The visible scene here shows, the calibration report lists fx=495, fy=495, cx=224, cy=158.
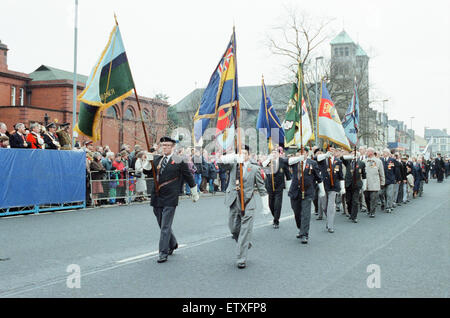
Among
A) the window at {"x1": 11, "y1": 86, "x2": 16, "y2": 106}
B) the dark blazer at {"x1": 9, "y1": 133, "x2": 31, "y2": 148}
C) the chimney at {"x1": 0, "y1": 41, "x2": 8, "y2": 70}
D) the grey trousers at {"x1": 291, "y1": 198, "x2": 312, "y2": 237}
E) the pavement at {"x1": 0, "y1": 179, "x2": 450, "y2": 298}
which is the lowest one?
the pavement at {"x1": 0, "y1": 179, "x2": 450, "y2": 298}

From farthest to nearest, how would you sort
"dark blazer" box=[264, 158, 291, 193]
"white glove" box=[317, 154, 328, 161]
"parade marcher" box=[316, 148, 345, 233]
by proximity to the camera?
1. "dark blazer" box=[264, 158, 291, 193]
2. "parade marcher" box=[316, 148, 345, 233]
3. "white glove" box=[317, 154, 328, 161]

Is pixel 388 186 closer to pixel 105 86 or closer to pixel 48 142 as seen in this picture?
pixel 48 142

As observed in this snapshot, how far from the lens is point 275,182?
1207cm

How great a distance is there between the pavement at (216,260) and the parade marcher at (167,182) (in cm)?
63

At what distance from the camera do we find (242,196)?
300 inches

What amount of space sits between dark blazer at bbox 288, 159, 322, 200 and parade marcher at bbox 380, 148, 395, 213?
274 inches

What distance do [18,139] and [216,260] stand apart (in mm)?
8705

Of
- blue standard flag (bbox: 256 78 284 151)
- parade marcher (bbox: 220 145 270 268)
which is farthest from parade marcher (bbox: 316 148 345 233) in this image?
parade marcher (bbox: 220 145 270 268)

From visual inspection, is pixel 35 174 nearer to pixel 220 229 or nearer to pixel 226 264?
pixel 220 229

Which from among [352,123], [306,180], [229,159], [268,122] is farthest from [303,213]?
[268,122]

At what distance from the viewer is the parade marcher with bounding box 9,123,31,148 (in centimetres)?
1385

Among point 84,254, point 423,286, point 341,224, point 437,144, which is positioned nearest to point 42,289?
point 84,254

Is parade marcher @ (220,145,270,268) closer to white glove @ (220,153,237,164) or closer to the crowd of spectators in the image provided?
white glove @ (220,153,237,164)

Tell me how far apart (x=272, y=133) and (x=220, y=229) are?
5.68 metres
